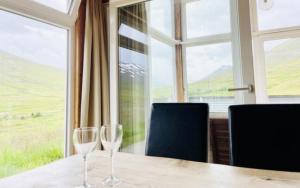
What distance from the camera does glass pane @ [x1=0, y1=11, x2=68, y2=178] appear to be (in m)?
1.50

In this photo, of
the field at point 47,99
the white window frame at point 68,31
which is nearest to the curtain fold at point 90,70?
the white window frame at point 68,31

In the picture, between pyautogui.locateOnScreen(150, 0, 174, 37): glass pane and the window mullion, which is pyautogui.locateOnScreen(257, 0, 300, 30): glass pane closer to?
the window mullion

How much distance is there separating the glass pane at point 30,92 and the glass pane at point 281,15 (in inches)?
73.9

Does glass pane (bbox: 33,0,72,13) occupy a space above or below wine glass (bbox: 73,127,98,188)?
above

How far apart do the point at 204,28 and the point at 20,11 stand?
1627 millimetres

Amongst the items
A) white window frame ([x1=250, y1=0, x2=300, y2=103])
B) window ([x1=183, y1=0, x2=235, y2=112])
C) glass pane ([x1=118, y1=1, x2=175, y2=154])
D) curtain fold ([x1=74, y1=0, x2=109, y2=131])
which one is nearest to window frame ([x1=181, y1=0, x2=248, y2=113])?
window ([x1=183, y1=0, x2=235, y2=112])

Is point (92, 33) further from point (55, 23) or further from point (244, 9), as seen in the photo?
point (244, 9)

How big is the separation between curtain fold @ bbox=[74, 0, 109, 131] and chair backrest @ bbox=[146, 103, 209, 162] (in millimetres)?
861

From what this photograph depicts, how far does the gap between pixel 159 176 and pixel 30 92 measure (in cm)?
132

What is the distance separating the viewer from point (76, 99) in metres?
2.04

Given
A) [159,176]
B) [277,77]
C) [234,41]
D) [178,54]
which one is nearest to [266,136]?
[159,176]

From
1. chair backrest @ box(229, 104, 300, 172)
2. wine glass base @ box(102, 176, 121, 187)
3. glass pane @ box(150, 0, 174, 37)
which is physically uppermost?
→ glass pane @ box(150, 0, 174, 37)

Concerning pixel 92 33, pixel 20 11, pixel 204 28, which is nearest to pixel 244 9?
pixel 204 28

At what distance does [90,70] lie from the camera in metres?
2.06
